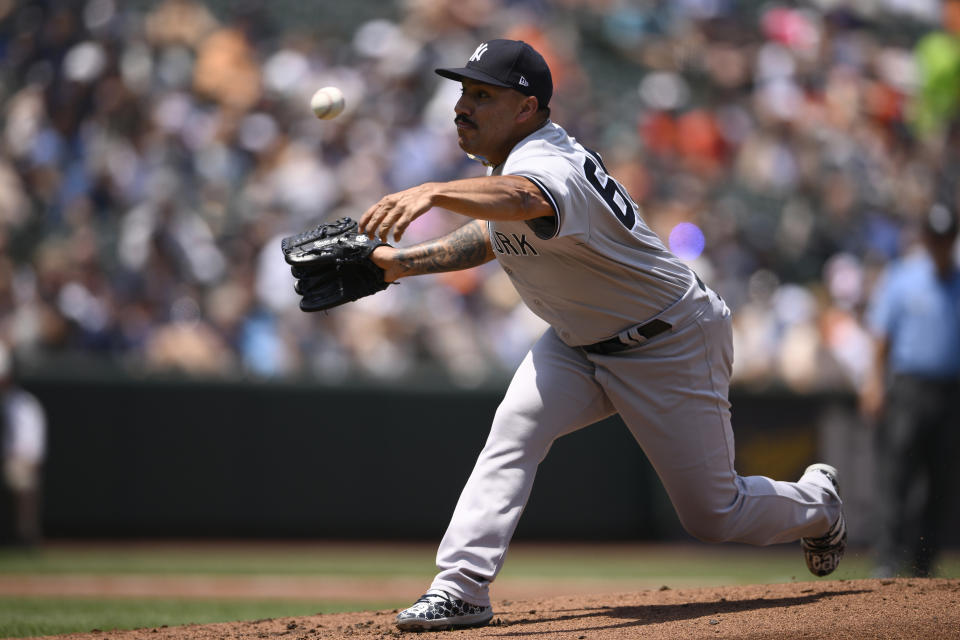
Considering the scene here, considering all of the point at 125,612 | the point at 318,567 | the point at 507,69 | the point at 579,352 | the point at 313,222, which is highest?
the point at 313,222

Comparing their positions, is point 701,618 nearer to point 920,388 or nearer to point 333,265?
point 333,265

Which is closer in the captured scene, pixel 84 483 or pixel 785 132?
pixel 84 483

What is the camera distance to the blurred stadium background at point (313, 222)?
9797 mm

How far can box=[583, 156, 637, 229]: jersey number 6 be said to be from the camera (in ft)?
13.3

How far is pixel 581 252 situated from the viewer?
407 centimetres

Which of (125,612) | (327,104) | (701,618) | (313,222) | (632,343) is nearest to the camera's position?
(701,618)

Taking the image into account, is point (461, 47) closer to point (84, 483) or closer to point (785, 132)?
point (785, 132)

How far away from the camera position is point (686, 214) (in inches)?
487

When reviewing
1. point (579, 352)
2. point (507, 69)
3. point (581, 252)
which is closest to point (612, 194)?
point (581, 252)

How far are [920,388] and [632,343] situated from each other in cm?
316

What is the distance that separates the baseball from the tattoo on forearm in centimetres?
78

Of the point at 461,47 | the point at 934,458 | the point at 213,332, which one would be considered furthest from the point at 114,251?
the point at 934,458

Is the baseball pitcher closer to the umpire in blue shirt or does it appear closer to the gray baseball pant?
the gray baseball pant

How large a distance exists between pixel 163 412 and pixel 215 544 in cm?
116
